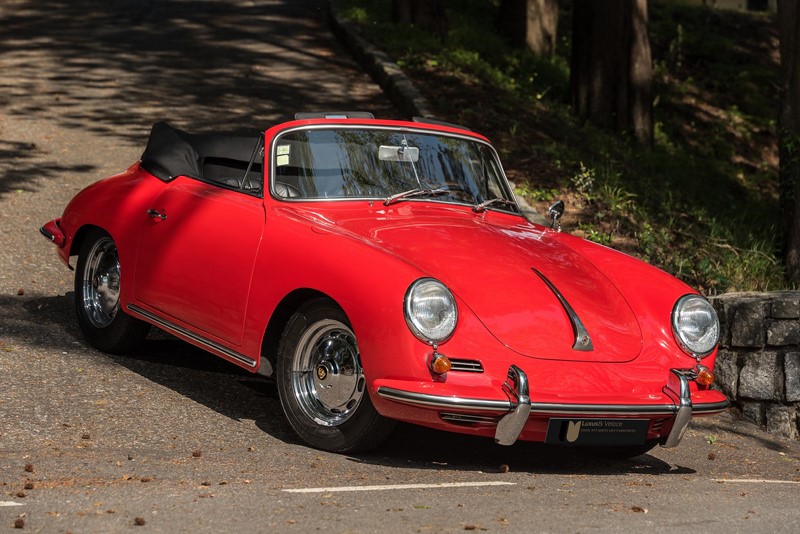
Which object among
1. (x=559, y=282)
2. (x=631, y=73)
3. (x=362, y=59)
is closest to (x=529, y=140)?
(x=631, y=73)

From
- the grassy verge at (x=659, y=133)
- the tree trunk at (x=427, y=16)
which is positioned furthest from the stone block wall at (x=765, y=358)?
the tree trunk at (x=427, y=16)

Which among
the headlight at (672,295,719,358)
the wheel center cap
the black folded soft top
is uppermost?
the black folded soft top

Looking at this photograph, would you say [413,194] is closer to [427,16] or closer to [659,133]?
[427,16]

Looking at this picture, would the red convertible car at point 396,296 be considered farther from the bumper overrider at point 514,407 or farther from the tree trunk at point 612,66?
the tree trunk at point 612,66

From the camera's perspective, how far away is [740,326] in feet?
28.4

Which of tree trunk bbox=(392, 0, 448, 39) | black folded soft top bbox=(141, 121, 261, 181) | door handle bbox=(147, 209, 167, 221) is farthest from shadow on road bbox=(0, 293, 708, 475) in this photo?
tree trunk bbox=(392, 0, 448, 39)

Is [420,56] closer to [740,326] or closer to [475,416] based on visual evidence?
[740,326]

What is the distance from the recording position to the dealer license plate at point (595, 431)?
18.8 feet

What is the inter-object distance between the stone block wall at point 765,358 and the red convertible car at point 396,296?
6.14ft

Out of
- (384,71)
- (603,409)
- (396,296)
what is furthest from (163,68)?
(603,409)

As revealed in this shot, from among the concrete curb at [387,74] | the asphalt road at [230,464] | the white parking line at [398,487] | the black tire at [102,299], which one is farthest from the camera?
the concrete curb at [387,74]

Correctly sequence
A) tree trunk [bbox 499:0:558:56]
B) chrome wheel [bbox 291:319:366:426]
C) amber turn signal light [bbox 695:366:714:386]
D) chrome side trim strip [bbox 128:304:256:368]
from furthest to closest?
tree trunk [bbox 499:0:558:56]
chrome side trim strip [bbox 128:304:256:368]
amber turn signal light [bbox 695:366:714:386]
chrome wheel [bbox 291:319:366:426]

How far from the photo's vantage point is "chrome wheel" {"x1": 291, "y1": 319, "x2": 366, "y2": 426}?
19.7 feet

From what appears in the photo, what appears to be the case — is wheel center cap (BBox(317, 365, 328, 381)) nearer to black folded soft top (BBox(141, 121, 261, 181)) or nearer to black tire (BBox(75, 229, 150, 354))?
black folded soft top (BBox(141, 121, 261, 181))
